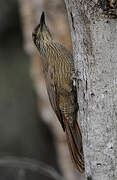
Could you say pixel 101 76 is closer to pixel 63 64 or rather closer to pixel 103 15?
pixel 103 15

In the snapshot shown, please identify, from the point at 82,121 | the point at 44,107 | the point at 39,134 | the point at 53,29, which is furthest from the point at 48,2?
the point at 39,134

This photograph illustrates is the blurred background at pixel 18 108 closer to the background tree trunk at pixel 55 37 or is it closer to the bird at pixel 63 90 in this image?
the background tree trunk at pixel 55 37

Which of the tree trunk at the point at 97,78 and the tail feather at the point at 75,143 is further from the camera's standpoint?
the tail feather at the point at 75,143

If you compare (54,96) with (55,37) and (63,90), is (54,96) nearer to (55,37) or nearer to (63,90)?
(63,90)

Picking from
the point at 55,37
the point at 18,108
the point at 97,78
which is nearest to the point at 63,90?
the point at 97,78

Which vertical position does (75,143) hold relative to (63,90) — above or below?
below

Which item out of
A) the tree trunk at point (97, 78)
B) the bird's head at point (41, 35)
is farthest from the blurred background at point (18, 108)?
the tree trunk at point (97, 78)
